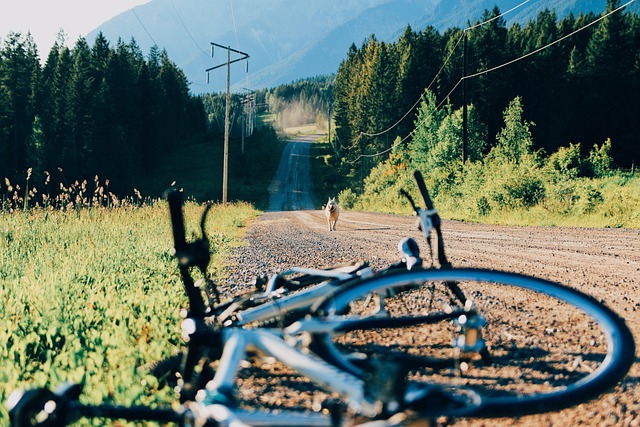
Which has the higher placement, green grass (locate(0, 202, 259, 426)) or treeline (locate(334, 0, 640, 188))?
treeline (locate(334, 0, 640, 188))

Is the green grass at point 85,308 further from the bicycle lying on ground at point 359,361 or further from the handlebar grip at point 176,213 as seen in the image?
the handlebar grip at point 176,213

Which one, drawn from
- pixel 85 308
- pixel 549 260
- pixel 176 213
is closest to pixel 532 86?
pixel 549 260

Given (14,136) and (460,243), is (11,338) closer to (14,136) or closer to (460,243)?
(460,243)

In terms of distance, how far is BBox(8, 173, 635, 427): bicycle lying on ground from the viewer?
151cm

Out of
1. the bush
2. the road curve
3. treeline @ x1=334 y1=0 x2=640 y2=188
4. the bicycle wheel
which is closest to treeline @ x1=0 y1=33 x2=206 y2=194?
the road curve

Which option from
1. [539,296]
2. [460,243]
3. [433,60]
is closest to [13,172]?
[433,60]

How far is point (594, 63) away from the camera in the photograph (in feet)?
208

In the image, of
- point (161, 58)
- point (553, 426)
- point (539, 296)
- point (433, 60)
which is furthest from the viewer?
point (161, 58)

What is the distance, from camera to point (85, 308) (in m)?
4.53

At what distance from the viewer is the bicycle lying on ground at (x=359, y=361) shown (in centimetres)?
151

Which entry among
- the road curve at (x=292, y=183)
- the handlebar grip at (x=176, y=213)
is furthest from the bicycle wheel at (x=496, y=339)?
the road curve at (x=292, y=183)

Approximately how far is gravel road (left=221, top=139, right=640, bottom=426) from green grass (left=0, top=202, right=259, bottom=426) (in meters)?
0.85

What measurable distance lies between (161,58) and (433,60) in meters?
56.6

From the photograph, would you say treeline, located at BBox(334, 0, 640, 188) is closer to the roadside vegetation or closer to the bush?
the bush
